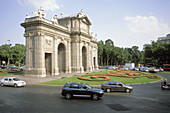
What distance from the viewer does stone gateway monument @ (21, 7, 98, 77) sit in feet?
105

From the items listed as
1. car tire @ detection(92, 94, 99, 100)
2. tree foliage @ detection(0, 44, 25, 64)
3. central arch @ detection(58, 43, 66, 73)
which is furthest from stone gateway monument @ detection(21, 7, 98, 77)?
tree foliage @ detection(0, 44, 25, 64)

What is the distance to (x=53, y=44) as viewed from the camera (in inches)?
1452

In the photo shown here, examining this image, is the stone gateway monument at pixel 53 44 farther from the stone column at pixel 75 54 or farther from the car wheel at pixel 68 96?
the car wheel at pixel 68 96

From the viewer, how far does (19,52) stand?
9338 centimetres

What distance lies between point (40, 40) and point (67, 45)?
Answer: 1235 cm

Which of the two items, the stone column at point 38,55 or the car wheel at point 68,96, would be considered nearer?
the car wheel at point 68,96

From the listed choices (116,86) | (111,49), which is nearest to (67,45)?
(116,86)

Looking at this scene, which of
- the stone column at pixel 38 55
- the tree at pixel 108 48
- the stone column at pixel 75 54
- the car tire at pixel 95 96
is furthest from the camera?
the tree at pixel 108 48

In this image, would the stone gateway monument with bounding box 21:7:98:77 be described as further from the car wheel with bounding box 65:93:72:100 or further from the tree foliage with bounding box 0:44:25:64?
the tree foliage with bounding box 0:44:25:64

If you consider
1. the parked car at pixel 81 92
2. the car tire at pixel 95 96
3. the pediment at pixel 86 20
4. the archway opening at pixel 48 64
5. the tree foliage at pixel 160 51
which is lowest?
the car tire at pixel 95 96

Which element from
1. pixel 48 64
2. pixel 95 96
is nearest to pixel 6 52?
pixel 48 64

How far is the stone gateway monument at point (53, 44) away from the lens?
1264 inches

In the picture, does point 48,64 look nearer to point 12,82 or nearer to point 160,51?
point 12,82

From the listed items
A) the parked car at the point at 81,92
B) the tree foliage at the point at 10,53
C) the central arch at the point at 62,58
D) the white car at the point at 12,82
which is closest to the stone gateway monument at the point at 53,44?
the central arch at the point at 62,58
